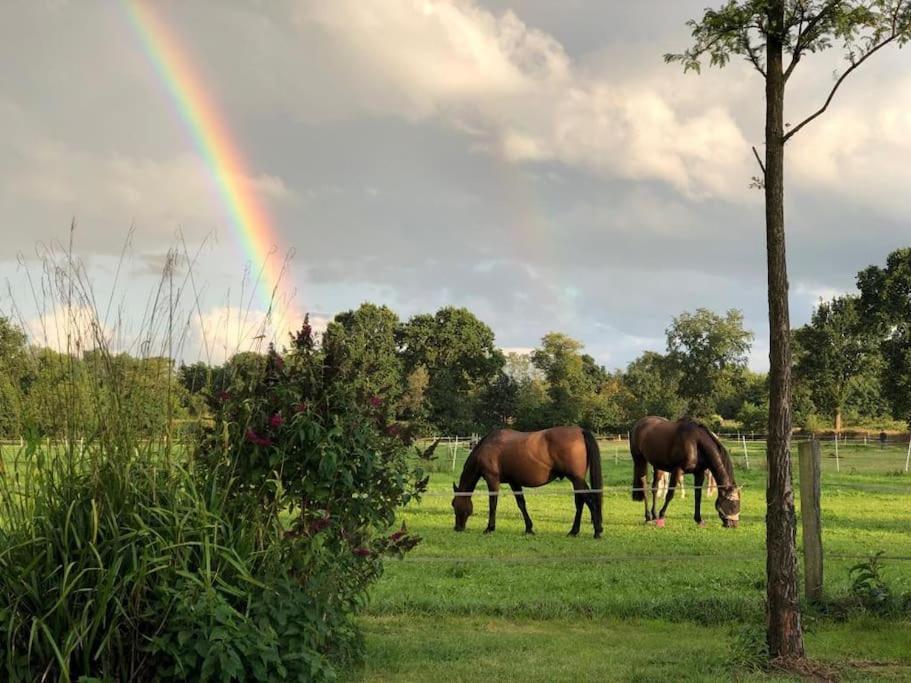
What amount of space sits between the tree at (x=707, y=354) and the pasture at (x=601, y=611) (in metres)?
56.4

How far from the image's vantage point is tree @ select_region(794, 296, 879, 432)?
181ft

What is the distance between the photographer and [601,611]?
6.41 meters

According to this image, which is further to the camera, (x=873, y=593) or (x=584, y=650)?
(x=873, y=593)

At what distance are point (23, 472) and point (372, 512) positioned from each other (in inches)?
69.9

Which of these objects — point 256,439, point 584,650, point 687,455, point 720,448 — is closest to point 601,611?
point 584,650

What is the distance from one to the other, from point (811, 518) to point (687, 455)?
7262 millimetres

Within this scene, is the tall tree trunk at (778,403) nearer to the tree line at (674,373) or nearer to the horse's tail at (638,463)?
the horse's tail at (638,463)

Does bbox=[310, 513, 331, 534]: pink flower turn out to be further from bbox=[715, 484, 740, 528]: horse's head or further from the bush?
bbox=[715, 484, 740, 528]: horse's head

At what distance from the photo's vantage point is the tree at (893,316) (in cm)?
4322

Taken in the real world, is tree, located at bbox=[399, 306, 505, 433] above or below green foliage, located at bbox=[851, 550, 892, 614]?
above

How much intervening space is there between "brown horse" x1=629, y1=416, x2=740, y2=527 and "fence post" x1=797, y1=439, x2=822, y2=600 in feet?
19.4

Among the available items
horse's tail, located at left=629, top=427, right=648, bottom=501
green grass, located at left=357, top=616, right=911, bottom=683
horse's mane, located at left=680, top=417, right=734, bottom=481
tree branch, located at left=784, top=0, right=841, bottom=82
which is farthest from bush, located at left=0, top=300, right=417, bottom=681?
horse's tail, located at left=629, top=427, right=648, bottom=501

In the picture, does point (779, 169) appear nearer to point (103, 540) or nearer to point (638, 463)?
point (103, 540)

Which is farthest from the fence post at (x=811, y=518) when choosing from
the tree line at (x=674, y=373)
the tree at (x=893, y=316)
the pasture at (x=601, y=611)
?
the tree at (x=893, y=316)
